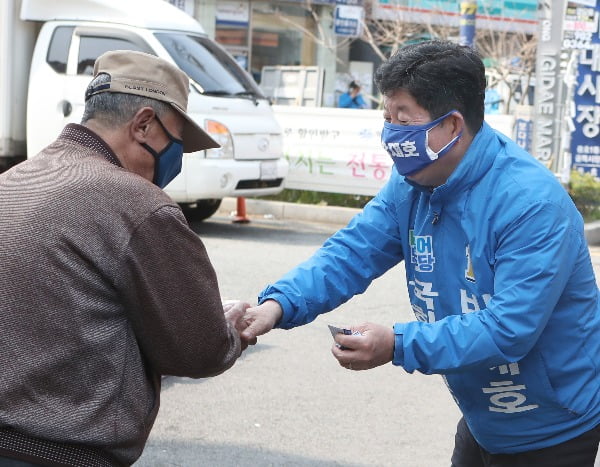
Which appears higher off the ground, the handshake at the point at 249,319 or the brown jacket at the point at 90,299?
the brown jacket at the point at 90,299

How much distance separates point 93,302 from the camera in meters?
2.24

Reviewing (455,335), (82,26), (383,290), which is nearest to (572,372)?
(455,335)

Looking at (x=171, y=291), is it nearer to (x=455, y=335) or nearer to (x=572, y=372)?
(x=455, y=335)

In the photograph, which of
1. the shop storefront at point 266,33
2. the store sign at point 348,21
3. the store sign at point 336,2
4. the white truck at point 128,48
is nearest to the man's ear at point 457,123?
the white truck at point 128,48

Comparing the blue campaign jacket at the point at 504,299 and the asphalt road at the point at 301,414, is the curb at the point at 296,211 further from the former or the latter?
the blue campaign jacket at the point at 504,299

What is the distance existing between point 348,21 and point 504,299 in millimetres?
22390

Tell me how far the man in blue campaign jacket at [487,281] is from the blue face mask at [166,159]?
2.00 feet

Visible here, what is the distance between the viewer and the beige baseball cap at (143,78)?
2445 millimetres

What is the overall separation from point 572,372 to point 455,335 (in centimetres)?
38

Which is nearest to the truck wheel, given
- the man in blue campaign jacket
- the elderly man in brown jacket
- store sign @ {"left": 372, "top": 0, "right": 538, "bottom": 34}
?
the man in blue campaign jacket

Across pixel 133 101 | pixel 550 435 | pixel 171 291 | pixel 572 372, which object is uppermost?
pixel 133 101

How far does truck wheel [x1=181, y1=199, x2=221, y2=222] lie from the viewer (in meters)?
12.8

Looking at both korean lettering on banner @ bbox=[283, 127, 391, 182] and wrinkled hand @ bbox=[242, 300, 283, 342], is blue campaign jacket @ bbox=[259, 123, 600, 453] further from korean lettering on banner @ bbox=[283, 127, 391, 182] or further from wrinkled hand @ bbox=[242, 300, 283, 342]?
korean lettering on banner @ bbox=[283, 127, 391, 182]

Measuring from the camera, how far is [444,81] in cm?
278
